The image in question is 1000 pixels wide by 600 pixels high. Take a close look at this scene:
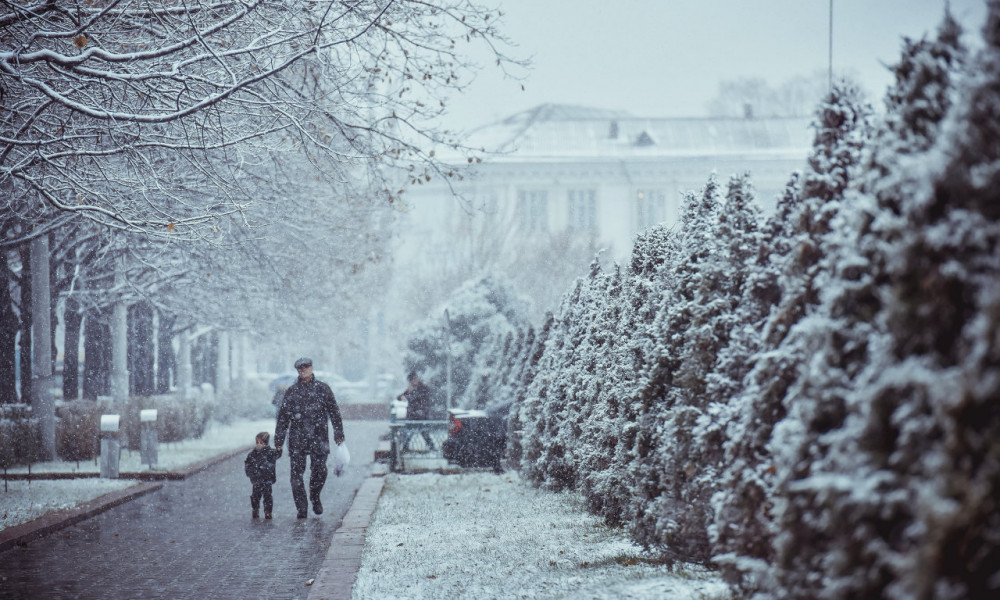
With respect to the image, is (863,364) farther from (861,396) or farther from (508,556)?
(508,556)

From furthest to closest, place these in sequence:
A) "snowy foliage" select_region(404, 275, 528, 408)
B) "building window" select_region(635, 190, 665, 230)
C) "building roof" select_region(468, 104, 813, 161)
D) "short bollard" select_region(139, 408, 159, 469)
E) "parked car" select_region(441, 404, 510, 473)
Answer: "building window" select_region(635, 190, 665, 230)
"building roof" select_region(468, 104, 813, 161)
"snowy foliage" select_region(404, 275, 528, 408)
"short bollard" select_region(139, 408, 159, 469)
"parked car" select_region(441, 404, 510, 473)

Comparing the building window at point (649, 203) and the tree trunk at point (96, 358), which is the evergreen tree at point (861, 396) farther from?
the building window at point (649, 203)

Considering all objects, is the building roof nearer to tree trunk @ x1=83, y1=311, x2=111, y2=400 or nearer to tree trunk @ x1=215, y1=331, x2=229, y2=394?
tree trunk @ x1=215, y1=331, x2=229, y2=394

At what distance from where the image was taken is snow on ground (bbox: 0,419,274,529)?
11.5 meters

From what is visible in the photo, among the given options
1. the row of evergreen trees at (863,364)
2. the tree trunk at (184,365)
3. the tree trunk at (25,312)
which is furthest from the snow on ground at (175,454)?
the row of evergreen trees at (863,364)

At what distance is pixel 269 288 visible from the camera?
21938 mm

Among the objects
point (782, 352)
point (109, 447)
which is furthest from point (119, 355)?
point (782, 352)

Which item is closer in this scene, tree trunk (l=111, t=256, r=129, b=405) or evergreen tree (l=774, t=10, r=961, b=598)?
evergreen tree (l=774, t=10, r=961, b=598)

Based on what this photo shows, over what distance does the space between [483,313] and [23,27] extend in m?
20.0

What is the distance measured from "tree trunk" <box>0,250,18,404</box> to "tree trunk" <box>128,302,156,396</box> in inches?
298

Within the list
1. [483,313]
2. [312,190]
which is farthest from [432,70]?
[483,313]

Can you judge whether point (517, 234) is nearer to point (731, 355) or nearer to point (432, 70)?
point (432, 70)

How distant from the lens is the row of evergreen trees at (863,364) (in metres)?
2.96

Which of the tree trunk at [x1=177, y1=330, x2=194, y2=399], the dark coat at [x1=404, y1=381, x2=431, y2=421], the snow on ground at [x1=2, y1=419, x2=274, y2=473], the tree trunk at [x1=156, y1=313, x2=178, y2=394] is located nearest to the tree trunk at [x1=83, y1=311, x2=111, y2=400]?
the snow on ground at [x1=2, y1=419, x2=274, y2=473]
